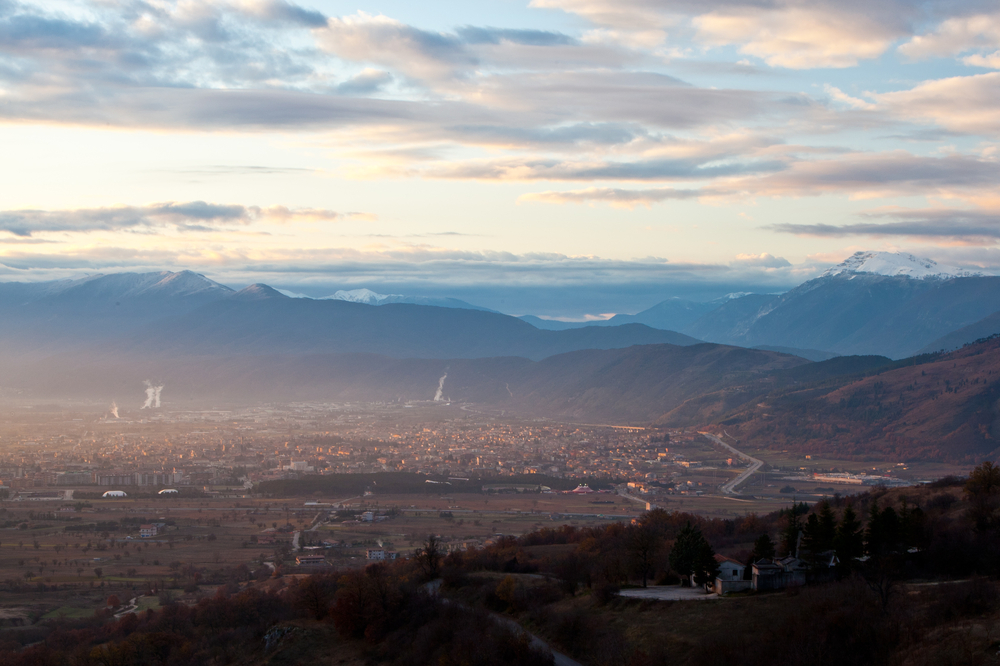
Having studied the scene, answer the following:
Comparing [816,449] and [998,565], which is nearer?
[998,565]

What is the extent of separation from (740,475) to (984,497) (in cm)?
7882

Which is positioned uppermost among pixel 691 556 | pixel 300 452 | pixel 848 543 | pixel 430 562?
pixel 848 543

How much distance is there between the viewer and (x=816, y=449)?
145125 mm

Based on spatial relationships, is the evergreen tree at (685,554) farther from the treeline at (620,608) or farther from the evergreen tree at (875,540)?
the evergreen tree at (875,540)

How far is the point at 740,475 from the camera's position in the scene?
120 meters

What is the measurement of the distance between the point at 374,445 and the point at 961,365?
325 ft

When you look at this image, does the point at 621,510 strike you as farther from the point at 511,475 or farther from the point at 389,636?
the point at 389,636

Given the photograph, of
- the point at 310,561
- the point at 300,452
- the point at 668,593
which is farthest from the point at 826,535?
the point at 300,452

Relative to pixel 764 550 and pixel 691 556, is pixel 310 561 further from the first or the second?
pixel 764 550

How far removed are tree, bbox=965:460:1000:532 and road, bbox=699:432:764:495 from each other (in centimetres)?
5789

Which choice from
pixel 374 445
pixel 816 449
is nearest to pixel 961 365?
pixel 816 449

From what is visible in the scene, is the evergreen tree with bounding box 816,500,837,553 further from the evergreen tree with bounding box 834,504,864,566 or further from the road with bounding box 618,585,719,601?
the road with bounding box 618,585,719,601

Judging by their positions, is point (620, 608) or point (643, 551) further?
point (643, 551)

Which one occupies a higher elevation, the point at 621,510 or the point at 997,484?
the point at 997,484
